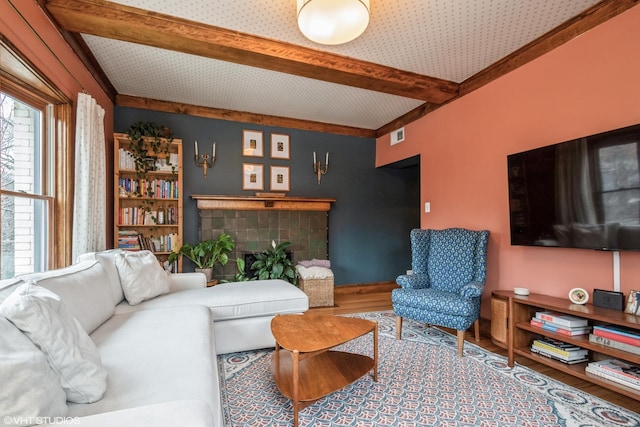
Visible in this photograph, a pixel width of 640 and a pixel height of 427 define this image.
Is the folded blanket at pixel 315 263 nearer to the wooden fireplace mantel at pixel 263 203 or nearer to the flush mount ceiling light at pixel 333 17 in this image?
the wooden fireplace mantel at pixel 263 203

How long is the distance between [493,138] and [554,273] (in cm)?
132

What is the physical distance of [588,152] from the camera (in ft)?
6.64

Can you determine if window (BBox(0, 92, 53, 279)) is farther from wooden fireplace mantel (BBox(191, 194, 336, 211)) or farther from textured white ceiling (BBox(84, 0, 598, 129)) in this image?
wooden fireplace mantel (BBox(191, 194, 336, 211))

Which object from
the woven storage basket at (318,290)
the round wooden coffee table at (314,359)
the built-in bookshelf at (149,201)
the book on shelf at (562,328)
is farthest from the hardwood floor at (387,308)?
the built-in bookshelf at (149,201)

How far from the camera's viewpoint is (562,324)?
2.05 meters

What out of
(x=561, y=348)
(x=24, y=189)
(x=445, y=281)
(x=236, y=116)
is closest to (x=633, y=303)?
(x=561, y=348)

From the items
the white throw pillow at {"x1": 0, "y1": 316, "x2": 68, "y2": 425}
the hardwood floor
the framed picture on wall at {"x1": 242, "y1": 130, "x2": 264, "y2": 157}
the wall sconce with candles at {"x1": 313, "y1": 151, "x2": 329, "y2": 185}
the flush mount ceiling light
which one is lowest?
the hardwood floor

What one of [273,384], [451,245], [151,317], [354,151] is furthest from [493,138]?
[151,317]

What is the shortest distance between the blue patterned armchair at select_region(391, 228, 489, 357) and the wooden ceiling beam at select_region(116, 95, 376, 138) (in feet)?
7.41

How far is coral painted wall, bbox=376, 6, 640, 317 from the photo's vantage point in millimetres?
2006

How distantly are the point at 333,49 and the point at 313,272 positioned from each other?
2.60 meters

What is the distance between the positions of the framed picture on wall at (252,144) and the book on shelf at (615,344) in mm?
3889

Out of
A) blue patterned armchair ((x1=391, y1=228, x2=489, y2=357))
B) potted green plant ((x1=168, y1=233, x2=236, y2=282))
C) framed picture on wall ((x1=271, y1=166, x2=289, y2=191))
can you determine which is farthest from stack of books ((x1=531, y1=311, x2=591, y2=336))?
framed picture on wall ((x1=271, y1=166, x2=289, y2=191))

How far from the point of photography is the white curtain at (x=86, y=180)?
2363 mm
